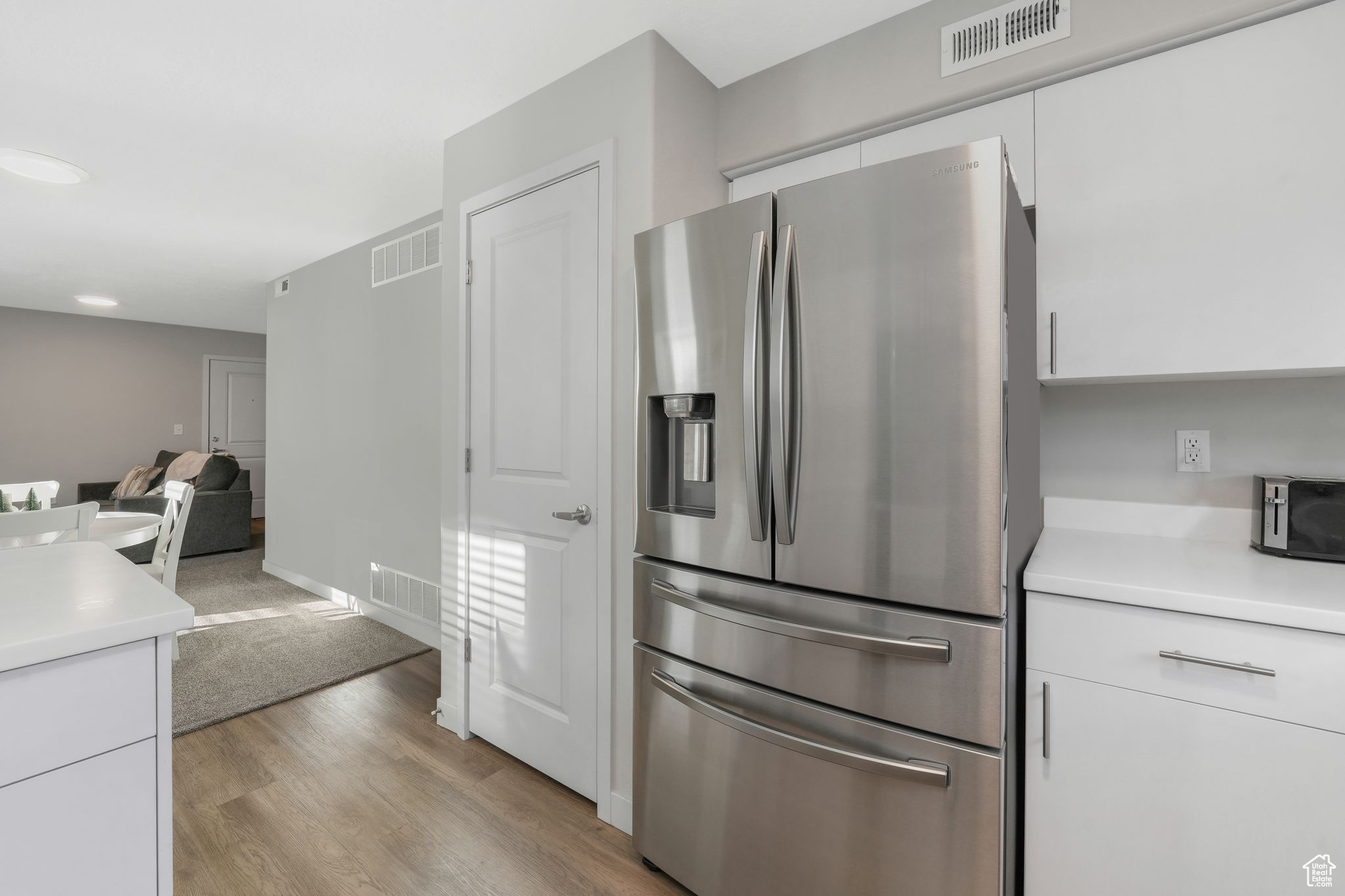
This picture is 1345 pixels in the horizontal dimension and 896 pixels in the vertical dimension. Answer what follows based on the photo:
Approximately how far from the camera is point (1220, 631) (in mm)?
1109

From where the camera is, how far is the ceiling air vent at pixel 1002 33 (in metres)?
1.54

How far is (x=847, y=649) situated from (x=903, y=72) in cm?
164

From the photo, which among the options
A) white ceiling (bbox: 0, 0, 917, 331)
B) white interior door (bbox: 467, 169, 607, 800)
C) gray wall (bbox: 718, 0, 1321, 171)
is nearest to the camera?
gray wall (bbox: 718, 0, 1321, 171)

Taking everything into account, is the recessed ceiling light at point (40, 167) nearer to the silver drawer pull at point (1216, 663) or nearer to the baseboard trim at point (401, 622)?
the baseboard trim at point (401, 622)

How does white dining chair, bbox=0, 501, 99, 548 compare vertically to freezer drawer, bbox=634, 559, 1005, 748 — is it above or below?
above

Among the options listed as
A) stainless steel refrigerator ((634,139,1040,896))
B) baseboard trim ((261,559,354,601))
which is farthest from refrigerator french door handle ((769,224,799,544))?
baseboard trim ((261,559,354,601))

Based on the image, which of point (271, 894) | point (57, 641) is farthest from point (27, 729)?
point (271, 894)

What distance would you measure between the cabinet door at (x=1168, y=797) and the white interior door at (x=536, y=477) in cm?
127

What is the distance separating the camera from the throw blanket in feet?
19.8

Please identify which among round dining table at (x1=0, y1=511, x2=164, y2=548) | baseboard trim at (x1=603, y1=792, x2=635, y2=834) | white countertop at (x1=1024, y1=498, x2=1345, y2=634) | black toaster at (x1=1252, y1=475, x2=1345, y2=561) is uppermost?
black toaster at (x1=1252, y1=475, x2=1345, y2=561)

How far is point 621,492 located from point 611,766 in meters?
0.87

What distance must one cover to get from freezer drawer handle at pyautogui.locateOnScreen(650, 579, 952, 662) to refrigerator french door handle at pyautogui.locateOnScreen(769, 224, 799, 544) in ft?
0.65

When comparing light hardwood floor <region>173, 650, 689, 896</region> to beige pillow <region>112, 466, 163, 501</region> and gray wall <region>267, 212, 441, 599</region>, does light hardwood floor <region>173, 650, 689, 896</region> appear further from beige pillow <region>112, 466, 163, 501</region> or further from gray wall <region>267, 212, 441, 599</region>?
beige pillow <region>112, 466, 163, 501</region>

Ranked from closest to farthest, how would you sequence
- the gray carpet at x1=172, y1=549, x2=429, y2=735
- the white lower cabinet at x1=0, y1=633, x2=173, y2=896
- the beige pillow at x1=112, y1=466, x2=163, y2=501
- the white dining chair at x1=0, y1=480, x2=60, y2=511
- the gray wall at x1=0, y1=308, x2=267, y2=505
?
the white lower cabinet at x1=0, y1=633, x2=173, y2=896
the gray carpet at x1=172, y1=549, x2=429, y2=735
the white dining chair at x1=0, y1=480, x2=60, y2=511
the beige pillow at x1=112, y1=466, x2=163, y2=501
the gray wall at x1=0, y1=308, x2=267, y2=505
